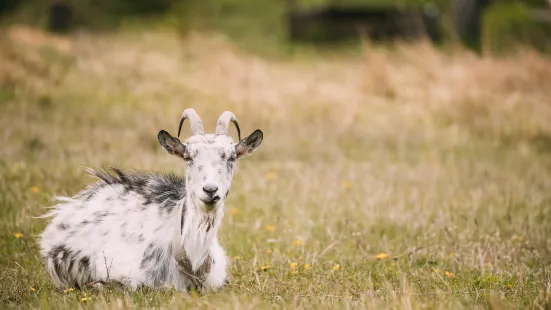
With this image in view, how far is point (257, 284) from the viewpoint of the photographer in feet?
18.3

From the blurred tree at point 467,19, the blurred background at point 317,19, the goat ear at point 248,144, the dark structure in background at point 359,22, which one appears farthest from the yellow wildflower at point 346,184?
the dark structure in background at point 359,22

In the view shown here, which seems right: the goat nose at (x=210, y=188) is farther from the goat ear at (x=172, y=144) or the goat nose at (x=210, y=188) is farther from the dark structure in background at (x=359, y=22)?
the dark structure in background at (x=359, y=22)

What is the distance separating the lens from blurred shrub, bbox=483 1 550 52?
25.9m

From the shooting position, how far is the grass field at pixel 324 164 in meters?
5.61

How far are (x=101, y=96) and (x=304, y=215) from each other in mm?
7308

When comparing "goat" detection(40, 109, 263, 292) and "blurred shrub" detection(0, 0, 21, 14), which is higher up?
"blurred shrub" detection(0, 0, 21, 14)

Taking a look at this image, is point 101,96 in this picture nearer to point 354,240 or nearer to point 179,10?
point 354,240

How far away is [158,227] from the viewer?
5500mm

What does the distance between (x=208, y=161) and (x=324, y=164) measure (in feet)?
18.7

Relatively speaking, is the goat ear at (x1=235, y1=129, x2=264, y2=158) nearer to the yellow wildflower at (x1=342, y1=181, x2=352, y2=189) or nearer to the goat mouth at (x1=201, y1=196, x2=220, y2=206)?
the goat mouth at (x1=201, y1=196, x2=220, y2=206)

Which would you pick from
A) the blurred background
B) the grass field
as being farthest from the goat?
the blurred background

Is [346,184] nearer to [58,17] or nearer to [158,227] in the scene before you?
[158,227]

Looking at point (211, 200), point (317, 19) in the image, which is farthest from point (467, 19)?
point (211, 200)

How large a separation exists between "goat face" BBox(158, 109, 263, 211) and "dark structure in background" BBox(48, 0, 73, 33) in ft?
79.6
